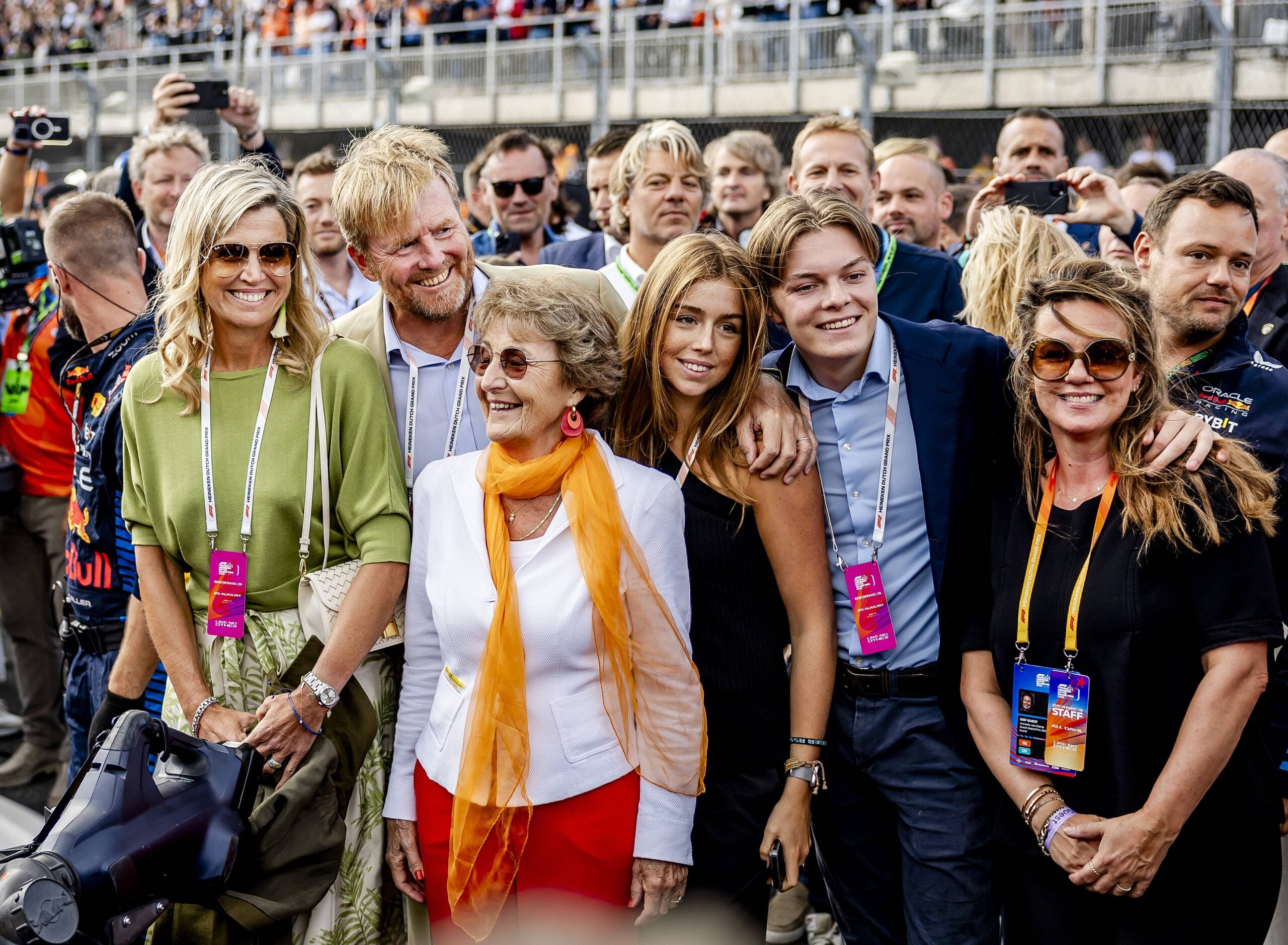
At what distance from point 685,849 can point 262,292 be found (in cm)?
155

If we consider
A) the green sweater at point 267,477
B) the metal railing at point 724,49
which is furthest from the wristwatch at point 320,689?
the metal railing at point 724,49

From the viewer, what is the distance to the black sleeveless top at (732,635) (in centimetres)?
272

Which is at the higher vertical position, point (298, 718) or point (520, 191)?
point (520, 191)

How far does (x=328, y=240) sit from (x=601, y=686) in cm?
381

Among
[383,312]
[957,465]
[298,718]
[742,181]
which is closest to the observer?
[298,718]

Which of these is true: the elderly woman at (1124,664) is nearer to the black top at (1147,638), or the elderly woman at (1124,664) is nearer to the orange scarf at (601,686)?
the black top at (1147,638)

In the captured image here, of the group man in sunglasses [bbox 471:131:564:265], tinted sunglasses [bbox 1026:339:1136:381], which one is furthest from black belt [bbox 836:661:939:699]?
man in sunglasses [bbox 471:131:564:265]

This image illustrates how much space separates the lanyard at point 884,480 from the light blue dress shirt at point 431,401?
89 centimetres

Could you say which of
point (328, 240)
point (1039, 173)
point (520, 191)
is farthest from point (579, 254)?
point (1039, 173)

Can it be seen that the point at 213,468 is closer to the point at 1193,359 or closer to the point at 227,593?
the point at 227,593

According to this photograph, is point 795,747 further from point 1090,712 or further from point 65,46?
point 65,46

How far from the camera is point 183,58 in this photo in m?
21.5

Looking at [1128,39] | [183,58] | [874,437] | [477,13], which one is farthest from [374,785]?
[183,58]

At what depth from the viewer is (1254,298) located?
4000 mm
